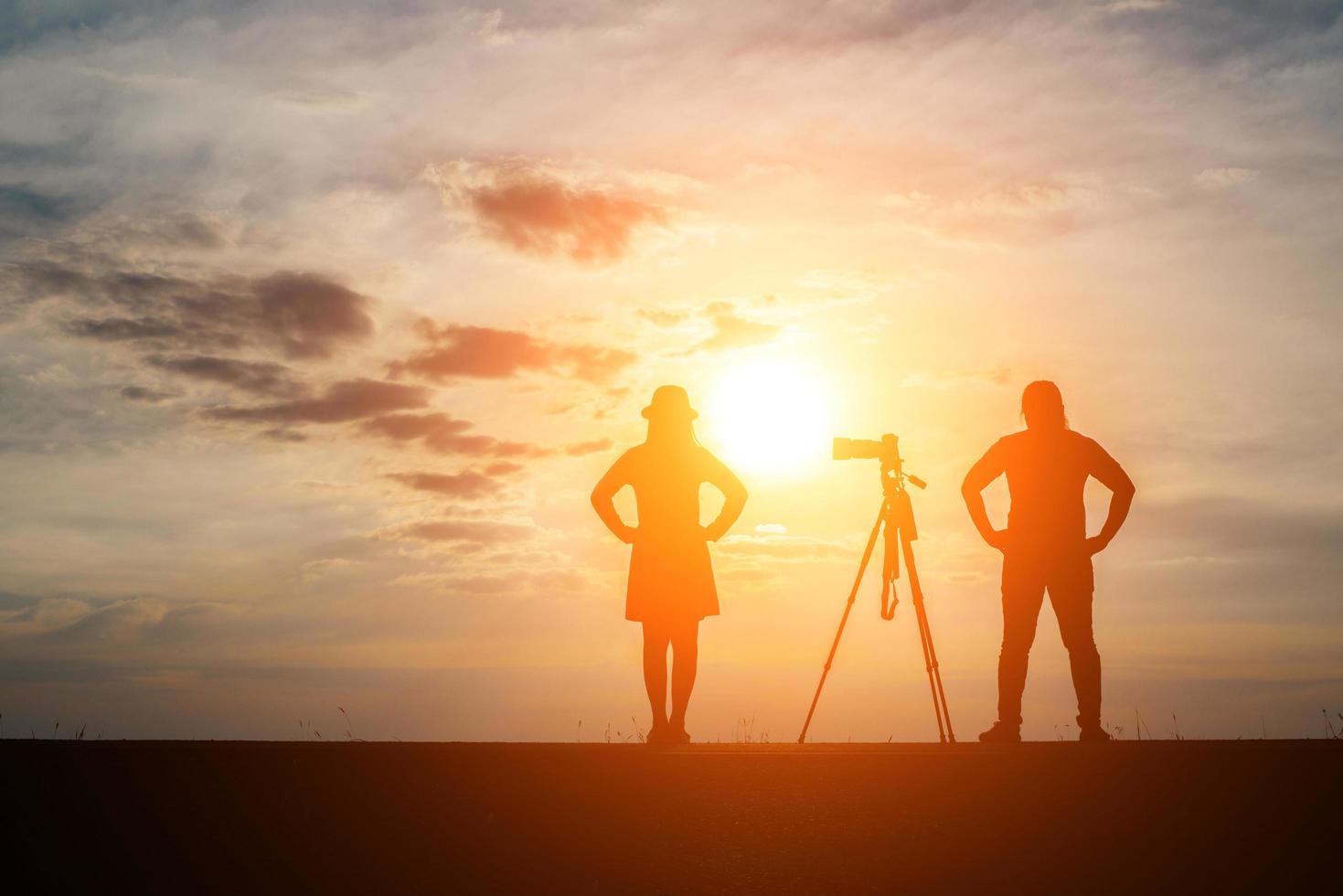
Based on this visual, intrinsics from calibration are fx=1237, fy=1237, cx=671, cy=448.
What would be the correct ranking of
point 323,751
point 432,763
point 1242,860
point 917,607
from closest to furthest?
point 1242,860 → point 432,763 → point 323,751 → point 917,607

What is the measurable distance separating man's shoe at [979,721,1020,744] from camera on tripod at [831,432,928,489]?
2851 mm

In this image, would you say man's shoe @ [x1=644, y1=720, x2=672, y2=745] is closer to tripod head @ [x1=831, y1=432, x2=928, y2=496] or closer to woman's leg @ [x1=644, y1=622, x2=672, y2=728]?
woman's leg @ [x1=644, y1=622, x2=672, y2=728]

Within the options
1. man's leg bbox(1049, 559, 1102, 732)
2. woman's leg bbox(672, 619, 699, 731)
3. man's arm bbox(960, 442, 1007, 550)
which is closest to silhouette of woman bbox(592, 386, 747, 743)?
woman's leg bbox(672, 619, 699, 731)

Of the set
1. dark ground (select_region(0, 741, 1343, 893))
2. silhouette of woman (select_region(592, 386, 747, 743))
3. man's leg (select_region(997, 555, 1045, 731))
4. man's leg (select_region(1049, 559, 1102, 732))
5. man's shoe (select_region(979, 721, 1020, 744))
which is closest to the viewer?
dark ground (select_region(0, 741, 1343, 893))

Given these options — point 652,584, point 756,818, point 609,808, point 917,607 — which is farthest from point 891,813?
point 917,607

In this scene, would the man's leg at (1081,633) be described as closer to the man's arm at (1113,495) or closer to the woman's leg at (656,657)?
the man's arm at (1113,495)

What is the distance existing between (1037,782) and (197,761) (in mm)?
5502

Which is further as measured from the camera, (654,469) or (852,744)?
(654,469)

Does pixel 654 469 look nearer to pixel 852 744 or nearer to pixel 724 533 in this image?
pixel 724 533

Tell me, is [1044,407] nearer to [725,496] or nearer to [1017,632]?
[1017,632]

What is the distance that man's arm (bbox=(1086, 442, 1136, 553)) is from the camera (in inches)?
444

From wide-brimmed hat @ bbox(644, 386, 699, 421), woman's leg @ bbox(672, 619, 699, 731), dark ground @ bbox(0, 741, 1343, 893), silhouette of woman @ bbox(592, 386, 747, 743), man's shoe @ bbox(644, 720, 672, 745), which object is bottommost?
dark ground @ bbox(0, 741, 1343, 893)

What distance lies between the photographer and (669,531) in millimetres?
11680

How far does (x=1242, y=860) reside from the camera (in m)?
6.11
